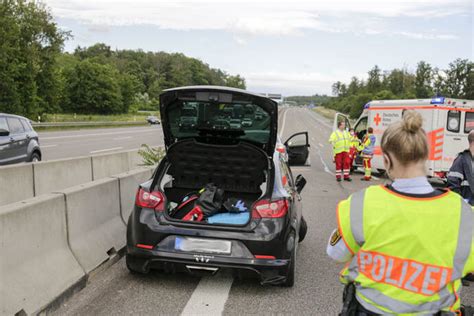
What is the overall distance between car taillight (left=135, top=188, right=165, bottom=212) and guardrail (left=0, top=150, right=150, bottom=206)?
3.94 metres

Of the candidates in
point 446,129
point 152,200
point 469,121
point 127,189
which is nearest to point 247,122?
point 152,200

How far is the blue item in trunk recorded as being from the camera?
5121 mm

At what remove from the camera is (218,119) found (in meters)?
5.43

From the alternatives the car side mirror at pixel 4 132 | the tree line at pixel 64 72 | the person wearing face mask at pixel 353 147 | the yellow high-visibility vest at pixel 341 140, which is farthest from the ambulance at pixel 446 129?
the tree line at pixel 64 72

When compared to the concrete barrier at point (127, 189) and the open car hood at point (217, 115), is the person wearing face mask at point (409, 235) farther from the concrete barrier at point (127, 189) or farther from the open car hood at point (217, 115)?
the concrete barrier at point (127, 189)

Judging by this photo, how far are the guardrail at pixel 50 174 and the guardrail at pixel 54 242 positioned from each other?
289cm

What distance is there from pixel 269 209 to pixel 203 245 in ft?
2.34

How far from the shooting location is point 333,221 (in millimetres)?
8492

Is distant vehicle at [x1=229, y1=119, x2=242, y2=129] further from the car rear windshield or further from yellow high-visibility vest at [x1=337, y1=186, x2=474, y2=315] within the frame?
yellow high-visibility vest at [x1=337, y1=186, x2=474, y2=315]

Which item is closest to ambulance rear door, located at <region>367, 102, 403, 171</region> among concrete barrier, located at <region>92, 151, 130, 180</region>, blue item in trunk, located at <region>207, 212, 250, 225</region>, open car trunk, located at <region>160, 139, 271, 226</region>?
concrete barrier, located at <region>92, 151, 130, 180</region>

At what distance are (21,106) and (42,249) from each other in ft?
139

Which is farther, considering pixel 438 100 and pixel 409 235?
pixel 438 100

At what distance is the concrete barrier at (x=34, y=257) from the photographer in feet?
11.9

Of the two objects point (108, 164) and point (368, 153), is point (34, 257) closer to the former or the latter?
point (108, 164)
